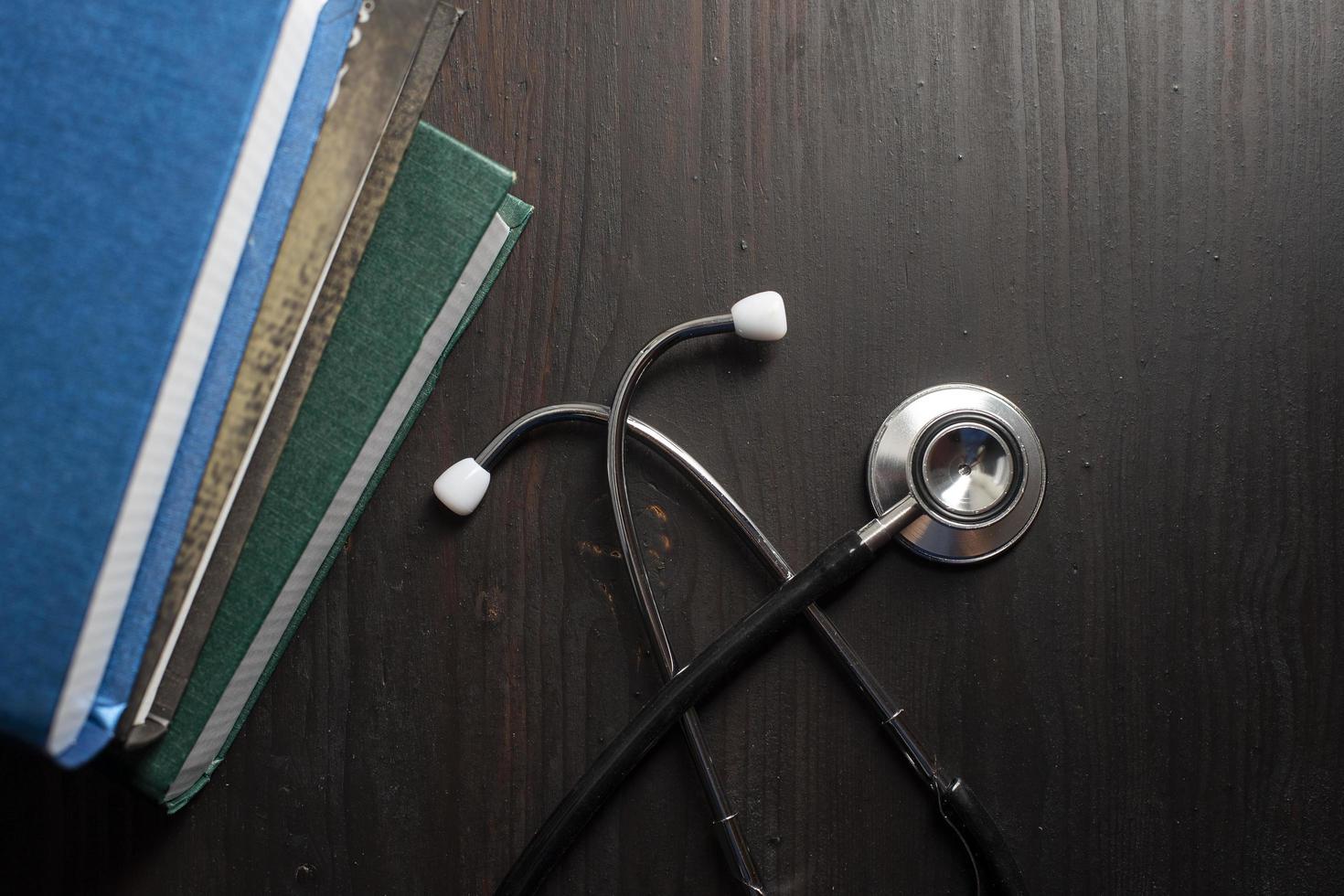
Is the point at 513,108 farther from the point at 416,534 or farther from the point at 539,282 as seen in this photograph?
the point at 416,534

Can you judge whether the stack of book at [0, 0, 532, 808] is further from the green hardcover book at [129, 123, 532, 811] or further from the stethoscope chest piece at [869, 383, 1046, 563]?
the stethoscope chest piece at [869, 383, 1046, 563]

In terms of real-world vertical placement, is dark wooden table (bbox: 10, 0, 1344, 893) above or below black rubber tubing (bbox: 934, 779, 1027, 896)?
above

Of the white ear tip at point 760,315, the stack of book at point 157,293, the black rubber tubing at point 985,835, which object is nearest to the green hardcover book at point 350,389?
the stack of book at point 157,293

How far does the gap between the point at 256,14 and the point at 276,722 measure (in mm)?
451

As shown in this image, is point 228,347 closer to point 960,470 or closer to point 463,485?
point 463,485

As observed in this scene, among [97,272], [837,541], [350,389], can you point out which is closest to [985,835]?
[837,541]

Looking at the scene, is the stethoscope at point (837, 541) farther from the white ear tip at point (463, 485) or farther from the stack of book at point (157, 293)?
the stack of book at point (157, 293)

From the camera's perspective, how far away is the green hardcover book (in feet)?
1.72

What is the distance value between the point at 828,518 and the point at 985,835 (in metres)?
0.23

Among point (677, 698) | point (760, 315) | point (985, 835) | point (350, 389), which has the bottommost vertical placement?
point (985, 835)

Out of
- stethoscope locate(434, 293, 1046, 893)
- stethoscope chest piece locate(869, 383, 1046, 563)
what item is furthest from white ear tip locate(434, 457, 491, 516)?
stethoscope chest piece locate(869, 383, 1046, 563)

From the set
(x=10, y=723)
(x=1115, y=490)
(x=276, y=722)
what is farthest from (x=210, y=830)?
(x=1115, y=490)

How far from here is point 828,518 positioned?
60 cm

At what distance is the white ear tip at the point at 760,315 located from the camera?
1.84ft
